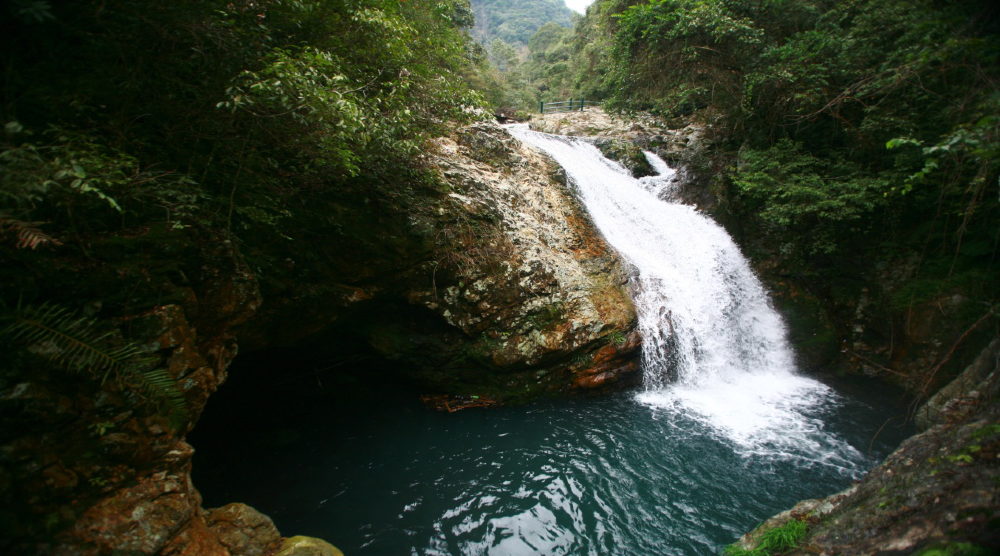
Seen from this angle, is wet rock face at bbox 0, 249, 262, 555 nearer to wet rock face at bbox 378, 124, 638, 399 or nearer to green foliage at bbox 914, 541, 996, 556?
wet rock face at bbox 378, 124, 638, 399

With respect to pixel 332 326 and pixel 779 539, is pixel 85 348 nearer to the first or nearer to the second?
pixel 332 326

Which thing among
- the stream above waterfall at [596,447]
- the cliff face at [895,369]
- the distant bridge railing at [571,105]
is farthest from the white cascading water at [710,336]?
the distant bridge railing at [571,105]

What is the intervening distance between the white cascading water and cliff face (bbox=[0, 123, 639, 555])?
952 millimetres

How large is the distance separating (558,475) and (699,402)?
377cm

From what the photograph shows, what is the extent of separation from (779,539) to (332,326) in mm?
6823

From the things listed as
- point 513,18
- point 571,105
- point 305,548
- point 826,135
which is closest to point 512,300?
point 305,548

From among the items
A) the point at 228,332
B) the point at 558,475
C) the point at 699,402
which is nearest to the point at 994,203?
the point at 699,402

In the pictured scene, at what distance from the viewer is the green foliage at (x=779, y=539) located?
3.75m

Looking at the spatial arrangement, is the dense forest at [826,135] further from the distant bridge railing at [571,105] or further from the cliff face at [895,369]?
the distant bridge railing at [571,105]

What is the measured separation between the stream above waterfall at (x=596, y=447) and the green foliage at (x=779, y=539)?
794mm

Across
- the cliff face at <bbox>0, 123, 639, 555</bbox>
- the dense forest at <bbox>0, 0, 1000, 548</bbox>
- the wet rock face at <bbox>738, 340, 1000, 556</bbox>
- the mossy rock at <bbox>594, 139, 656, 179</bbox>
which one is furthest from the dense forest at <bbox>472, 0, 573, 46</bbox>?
the wet rock face at <bbox>738, 340, 1000, 556</bbox>

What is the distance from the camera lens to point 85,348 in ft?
9.30

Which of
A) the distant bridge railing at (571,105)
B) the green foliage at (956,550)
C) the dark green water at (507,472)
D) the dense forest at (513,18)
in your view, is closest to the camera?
the green foliage at (956,550)

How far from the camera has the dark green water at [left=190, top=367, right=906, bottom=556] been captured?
15.8 feet
